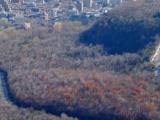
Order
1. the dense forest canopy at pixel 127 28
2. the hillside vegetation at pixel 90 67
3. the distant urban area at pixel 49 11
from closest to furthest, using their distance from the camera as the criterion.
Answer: the hillside vegetation at pixel 90 67 < the dense forest canopy at pixel 127 28 < the distant urban area at pixel 49 11

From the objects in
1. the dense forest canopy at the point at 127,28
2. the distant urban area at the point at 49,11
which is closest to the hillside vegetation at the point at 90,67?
the dense forest canopy at the point at 127,28

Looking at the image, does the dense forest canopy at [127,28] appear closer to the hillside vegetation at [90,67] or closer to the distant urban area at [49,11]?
the hillside vegetation at [90,67]

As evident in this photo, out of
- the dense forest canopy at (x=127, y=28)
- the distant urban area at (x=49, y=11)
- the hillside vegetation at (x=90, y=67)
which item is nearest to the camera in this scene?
the hillside vegetation at (x=90, y=67)

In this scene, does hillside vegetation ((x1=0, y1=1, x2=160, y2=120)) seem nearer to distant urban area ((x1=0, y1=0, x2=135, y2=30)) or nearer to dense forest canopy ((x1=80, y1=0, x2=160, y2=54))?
dense forest canopy ((x1=80, y1=0, x2=160, y2=54))

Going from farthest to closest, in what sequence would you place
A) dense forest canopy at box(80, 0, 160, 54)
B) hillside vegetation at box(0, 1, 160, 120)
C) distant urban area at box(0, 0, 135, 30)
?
distant urban area at box(0, 0, 135, 30) < dense forest canopy at box(80, 0, 160, 54) < hillside vegetation at box(0, 1, 160, 120)

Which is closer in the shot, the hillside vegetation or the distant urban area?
the hillside vegetation

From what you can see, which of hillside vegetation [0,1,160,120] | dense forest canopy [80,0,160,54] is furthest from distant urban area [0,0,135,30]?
dense forest canopy [80,0,160,54]

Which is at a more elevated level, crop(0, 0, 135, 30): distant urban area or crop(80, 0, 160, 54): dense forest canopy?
crop(80, 0, 160, 54): dense forest canopy

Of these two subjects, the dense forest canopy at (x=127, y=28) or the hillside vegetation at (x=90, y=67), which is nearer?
the hillside vegetation at (x=90, y=67)

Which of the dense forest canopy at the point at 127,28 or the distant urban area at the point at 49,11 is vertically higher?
the dense forest canopy at the point at 127,28

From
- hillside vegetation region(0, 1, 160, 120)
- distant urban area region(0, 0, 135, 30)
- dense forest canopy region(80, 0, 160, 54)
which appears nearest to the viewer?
hillside vegetation region(0, 1, 160, 120)
